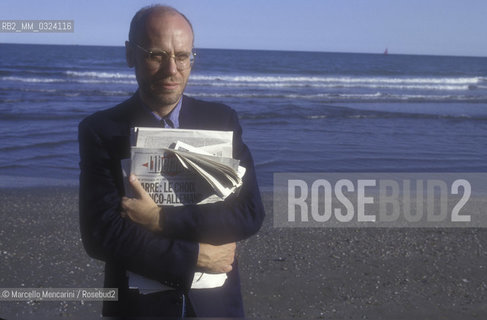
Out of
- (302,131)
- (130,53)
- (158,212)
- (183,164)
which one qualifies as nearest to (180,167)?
(183,164)

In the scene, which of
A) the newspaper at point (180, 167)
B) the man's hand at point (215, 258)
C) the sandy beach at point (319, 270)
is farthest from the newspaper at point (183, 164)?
the sandy beach at point (319, 270)

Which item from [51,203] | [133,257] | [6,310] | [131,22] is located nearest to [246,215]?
[133,257]

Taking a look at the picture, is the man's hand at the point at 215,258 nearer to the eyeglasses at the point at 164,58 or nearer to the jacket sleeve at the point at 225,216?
the jacket sleeve at the point at 225,216

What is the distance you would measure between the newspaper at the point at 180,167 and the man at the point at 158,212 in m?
0.03

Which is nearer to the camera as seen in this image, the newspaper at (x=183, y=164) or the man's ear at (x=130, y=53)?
the newspaper at (x=183, y=164)

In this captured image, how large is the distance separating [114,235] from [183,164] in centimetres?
30

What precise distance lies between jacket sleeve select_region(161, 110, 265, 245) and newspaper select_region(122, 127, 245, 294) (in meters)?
0.03

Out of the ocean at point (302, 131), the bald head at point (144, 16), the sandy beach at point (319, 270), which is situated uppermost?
the bald head at point (144, 16)

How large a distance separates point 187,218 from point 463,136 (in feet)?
41.1

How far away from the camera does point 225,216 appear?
176 cm

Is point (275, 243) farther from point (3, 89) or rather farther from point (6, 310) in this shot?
point (3, 89)

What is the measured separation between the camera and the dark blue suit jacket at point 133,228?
65.8 inches

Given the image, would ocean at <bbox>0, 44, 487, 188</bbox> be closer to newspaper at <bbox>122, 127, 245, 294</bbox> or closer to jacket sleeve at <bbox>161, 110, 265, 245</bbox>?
jacket sleeve at <bbox>161, 110, 265, 245</bbox>

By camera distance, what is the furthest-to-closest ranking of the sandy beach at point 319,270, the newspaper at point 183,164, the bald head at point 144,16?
the sandy beach at point 319,270
the bald head at point 144,16
the newspaper at point 183,164
